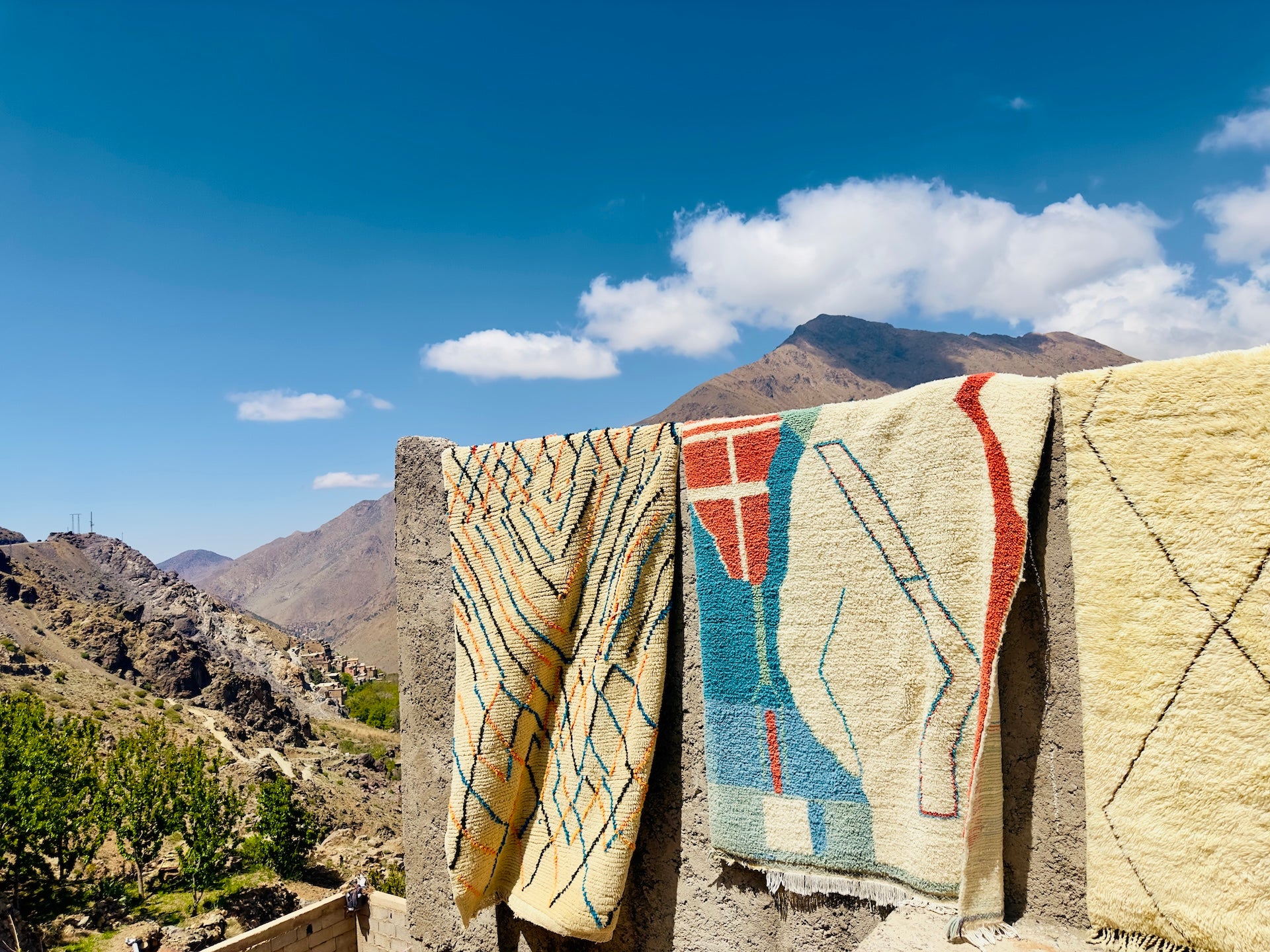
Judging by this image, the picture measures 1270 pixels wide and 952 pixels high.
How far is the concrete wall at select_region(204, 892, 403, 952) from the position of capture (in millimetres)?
4648

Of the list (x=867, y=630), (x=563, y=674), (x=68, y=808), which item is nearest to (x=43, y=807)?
(x=68, y=808)

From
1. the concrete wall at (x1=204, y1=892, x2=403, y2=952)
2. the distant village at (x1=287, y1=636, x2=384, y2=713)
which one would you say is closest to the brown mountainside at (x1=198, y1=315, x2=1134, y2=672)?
the distant village at (x1=287, y1=636, x2=384, y2=713)

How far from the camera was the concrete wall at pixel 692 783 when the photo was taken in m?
1.47

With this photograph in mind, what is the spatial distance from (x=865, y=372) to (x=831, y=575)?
88.7m

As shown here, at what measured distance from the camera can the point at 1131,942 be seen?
52.5 inches

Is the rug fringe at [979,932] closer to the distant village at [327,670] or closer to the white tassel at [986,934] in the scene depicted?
the white tassel at [986,934]

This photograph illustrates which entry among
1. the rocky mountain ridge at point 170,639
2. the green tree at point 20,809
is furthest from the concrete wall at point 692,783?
the rocky mountain ridge at point 170,639

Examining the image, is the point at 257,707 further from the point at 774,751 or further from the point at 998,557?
the point at 998,557

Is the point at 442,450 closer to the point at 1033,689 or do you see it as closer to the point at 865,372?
the point at 1033,689

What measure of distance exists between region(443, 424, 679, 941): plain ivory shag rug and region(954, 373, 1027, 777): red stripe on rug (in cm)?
77

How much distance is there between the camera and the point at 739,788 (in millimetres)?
1795

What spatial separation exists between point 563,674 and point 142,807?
1441 centimetres

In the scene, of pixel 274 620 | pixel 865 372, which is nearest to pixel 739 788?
pixel 865 372

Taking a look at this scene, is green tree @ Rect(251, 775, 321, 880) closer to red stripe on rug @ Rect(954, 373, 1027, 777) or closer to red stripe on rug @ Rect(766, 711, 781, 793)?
red stripe on rug @ Rect(766, 711, 781, 793)
